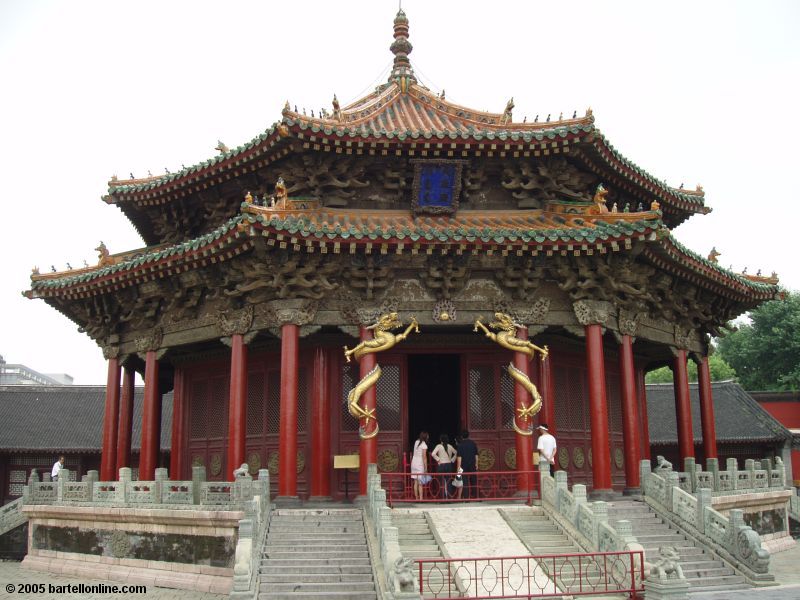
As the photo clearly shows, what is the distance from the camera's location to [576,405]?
2011 centimetres

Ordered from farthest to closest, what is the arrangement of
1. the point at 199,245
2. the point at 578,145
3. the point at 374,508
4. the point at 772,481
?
the point at 772,481
the point at 578,145
the point at 199,245
the point at 374,508

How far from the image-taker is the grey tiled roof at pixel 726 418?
1320 inches

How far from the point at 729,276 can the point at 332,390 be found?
10.4 m

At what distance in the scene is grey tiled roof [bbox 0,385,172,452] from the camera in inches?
1281

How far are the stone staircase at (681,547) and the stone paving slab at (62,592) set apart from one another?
A: 305 inches

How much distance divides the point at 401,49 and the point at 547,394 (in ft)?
39.5

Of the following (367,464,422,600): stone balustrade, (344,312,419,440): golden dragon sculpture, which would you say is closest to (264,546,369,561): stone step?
(367,464,422,600): stone balustrade

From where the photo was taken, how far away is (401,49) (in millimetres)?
24750

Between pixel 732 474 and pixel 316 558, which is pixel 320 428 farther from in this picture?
pixel 732 474

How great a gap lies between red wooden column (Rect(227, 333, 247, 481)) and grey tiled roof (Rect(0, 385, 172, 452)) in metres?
16.9

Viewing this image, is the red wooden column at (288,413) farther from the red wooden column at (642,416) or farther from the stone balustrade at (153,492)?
the red wooden column at (642,416)

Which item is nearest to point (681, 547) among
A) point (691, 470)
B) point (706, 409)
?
point (691, 470)

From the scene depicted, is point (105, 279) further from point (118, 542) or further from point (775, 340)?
point (775, 340)

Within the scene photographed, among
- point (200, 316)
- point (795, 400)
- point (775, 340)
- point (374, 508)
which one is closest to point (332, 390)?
point (200, 316)
